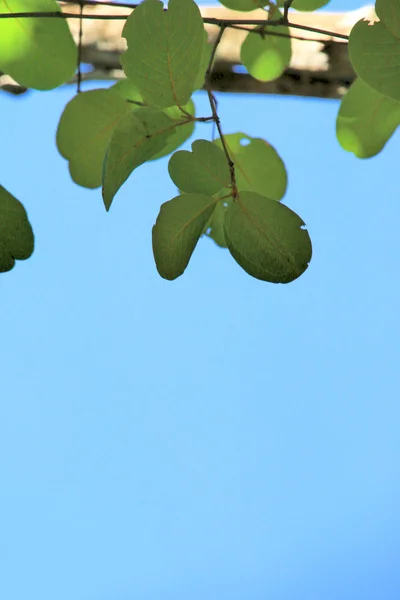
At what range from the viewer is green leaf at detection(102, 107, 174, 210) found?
1.16 ft

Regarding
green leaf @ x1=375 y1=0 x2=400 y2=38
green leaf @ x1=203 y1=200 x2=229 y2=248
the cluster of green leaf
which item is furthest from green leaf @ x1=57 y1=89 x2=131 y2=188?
green leaf @ x1=375 y1=0 x2=400 y2=38

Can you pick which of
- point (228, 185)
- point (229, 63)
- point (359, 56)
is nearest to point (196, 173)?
point (228, 185)

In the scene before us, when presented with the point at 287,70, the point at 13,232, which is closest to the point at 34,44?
the point at 13,232

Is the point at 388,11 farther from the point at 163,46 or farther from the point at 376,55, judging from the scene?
the point at 163,46

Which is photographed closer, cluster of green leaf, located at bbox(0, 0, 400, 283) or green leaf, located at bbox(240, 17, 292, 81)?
cluster of green leaf, located at bbox(0, 0, 400, 283)

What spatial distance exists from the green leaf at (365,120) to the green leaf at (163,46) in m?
0.17

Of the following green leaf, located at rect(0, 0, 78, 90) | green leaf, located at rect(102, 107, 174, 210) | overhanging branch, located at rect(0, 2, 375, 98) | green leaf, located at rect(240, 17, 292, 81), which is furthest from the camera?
overhanging branch, located at rect(0, 2, 375, 98)

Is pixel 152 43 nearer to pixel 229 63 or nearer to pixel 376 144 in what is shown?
pixel 376 144

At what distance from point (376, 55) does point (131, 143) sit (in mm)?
151

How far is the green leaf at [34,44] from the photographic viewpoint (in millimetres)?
468

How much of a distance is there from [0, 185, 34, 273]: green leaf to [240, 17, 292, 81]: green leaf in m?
0.32

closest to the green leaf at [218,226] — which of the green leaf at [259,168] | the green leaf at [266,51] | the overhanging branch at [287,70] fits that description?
the green leaf at [259,168]

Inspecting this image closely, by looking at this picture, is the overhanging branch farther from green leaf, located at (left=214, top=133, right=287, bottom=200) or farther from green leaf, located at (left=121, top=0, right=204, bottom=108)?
green leaf, located at (left=121, top=0, right=204, bottom=108)

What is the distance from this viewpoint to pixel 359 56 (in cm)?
37
